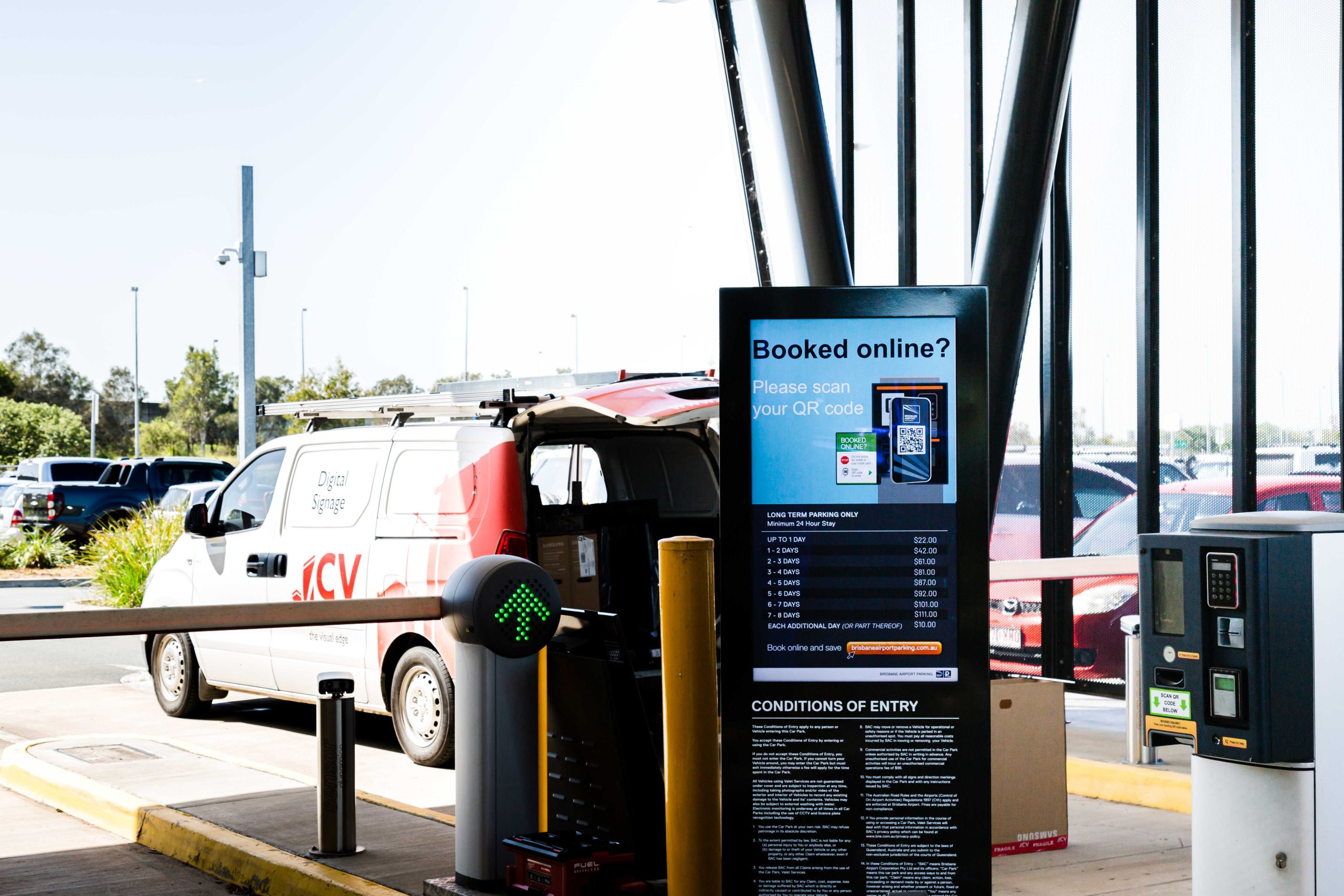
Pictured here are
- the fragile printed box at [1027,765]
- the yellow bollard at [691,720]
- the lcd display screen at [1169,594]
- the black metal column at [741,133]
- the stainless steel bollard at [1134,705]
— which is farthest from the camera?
the black metal column at [741,133]

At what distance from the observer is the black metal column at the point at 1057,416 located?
9250 millimetres

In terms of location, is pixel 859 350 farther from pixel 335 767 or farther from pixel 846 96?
pixel 846 96

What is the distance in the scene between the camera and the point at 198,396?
56938mm

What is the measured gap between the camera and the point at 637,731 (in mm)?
4500

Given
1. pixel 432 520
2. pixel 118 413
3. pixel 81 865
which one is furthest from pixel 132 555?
pixel 118 413

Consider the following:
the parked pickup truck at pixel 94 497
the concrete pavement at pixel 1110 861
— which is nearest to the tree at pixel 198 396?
the parked pickup truck at pixel 94 497

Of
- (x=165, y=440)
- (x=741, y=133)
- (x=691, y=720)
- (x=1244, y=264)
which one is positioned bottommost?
(x=691, y=720)

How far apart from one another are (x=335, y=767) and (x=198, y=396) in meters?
55.4

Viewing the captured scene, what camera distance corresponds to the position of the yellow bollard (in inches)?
160

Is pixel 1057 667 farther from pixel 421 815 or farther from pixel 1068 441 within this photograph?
pixel 421 815

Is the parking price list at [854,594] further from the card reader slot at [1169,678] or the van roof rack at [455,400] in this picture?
the van roof rack at [455,400]

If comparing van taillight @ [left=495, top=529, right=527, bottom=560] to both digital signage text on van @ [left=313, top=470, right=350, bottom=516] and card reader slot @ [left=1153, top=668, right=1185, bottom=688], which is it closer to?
digital signage text on van @ [left=313, top=470, right=350, bottom=516]

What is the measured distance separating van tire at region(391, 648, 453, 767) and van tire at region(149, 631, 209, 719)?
92.2 inches

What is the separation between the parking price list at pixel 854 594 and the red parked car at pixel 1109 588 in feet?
14.8
